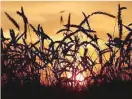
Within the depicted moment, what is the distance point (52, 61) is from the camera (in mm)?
3062

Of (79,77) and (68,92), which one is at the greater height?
(79,77)

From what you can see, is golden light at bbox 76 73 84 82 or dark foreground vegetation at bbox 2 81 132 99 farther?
golden light at bbox 76 73 84 82

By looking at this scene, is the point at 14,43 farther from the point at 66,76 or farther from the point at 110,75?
the point at 110,75

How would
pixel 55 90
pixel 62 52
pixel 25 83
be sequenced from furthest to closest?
→ 1. pixel 62 52
2. pixel 25 83
3. pixel 55 90

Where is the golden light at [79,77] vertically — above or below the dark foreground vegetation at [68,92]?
above

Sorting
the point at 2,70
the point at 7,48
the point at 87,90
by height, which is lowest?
the point at 87,90

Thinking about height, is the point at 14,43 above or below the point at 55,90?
above

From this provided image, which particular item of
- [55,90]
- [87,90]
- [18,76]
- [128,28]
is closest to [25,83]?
[18,76]

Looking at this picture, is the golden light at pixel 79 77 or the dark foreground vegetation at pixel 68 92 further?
the golden light at pixel 79 77

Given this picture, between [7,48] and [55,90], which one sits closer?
[55,90]

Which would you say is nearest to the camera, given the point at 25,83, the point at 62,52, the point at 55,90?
the point at 55,90

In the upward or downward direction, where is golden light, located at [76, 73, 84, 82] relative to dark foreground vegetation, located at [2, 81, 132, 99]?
upward

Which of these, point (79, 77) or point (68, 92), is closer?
point (68, 92)

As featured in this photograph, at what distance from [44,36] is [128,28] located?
88 cm
